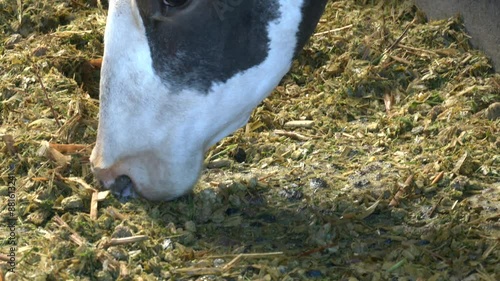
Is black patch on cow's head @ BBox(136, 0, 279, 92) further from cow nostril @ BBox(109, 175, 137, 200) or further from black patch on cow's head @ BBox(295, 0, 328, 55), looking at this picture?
cow nostril @ BBox(109, 175, 137, 200)

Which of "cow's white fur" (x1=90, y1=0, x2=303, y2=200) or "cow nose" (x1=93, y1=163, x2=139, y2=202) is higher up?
"cow's white fur" (x1=90, y1=0, x2=303, y2=200)

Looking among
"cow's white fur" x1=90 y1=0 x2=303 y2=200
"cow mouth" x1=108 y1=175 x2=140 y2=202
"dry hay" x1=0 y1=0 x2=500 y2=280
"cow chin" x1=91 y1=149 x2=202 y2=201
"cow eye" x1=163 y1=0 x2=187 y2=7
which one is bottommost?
"dry hay" x1=0 y1=0 x2=500 y2=280

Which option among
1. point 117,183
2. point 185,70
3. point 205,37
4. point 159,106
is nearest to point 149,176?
point 117,183

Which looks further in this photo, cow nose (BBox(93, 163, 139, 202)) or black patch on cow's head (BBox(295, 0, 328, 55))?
cow nose (BBox(93, 163, 139, 202))

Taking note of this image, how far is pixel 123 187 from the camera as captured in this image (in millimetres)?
3215

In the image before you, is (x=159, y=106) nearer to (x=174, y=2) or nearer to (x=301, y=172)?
(x=174, y=2)

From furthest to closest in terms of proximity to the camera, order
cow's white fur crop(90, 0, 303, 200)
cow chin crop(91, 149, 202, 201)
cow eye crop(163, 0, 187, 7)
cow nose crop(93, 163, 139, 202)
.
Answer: cow nose crop(93, 163, 139, 202)
cow chin crop(91, 149, 202, 201)
cow's white fur crop(90, 0, 303, 200)
cow eye crop(163, 0, 187, 7)

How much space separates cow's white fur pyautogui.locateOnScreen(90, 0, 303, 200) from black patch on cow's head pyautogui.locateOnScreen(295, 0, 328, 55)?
0.03 metres

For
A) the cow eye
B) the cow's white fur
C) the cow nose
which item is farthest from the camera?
the cow nose

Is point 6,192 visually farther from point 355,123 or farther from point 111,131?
point 355,123

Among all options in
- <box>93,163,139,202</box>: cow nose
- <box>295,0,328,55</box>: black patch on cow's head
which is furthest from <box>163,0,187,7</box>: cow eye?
<box>93,163,139,202</box>: cow nose

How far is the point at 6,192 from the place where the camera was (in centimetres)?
340

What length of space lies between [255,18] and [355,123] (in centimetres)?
137

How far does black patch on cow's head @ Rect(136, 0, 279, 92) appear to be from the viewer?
2695mm
